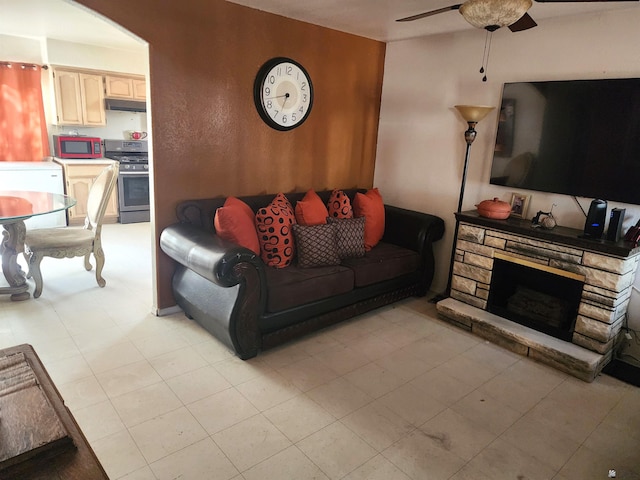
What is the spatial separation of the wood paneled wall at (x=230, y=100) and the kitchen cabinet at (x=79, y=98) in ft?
11.6

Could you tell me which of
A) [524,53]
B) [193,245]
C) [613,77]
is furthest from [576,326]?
[193,245]

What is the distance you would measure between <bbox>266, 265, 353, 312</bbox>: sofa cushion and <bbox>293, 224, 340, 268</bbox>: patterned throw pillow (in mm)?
54

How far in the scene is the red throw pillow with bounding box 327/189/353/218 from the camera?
3.71 m

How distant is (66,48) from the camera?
5.39m

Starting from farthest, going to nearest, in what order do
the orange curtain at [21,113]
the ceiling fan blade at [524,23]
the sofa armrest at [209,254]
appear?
the orange curtain at [21,113], the sofa armrest at [209,254], the ceiling fan blade at [524,23]

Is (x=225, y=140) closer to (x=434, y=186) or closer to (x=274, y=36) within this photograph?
(x=274, y=36)

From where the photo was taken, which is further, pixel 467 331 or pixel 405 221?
pixel 405 221

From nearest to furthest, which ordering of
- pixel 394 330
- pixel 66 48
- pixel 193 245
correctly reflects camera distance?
pixel 193 245 < pixel 394 330 < pixel 66 48

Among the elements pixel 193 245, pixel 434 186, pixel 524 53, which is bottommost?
pixel 193 245

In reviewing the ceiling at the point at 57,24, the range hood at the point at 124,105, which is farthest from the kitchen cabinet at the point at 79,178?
the ceiling at the point at 57,24

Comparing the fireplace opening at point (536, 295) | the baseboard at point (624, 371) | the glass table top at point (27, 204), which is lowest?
the baseboard at point (624, 371)

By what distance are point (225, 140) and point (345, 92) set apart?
1.37 metres

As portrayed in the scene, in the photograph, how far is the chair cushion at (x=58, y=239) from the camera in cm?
346

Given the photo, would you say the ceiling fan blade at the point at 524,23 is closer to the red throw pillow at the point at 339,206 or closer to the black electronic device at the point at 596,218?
the black electronic device at the point at 596,218
